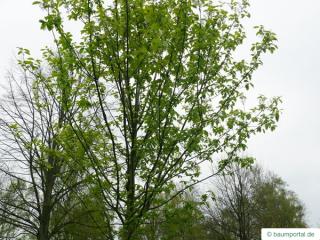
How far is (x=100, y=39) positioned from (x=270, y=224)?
97.2 feet

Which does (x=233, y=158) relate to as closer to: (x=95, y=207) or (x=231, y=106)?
(x=231, y=106)

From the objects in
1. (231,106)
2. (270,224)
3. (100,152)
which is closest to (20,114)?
(100,152)

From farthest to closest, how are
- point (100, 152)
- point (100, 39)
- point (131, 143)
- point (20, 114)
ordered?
1. point (20, 114)
2. point (100, 152)
3. point (131, 143)
4. point (100, 39)

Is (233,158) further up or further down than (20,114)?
further down

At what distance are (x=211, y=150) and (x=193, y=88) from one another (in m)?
1.18

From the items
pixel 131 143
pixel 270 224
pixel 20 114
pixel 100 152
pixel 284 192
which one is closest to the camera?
pixel 131 143

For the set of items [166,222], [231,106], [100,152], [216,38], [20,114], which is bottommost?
[166,222]

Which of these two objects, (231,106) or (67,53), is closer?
(67,53)

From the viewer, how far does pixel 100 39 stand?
18.5ft

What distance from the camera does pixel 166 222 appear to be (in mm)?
6305

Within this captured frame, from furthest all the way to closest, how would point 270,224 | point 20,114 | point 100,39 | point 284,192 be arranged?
point 284,192
point 270,224
point 20,114
point 100,39

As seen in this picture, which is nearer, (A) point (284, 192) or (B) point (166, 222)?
(B) point (166, 222)

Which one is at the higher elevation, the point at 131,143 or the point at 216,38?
the point at 216,38

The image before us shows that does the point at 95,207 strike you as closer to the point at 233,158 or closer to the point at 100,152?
the point at 100,152
